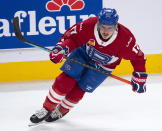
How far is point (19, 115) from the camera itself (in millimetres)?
3215

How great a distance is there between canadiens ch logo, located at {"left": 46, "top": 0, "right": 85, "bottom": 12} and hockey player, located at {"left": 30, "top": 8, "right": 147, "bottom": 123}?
98 cm

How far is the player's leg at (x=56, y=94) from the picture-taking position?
290 cm

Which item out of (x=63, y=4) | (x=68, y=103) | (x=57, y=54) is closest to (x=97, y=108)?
(x=68, y=103)

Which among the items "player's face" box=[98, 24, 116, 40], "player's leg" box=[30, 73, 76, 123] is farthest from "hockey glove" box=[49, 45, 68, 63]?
"player's face" box=[98, 24, 116, 40]

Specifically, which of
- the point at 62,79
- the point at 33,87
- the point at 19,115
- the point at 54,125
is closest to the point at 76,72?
the point at 62,79

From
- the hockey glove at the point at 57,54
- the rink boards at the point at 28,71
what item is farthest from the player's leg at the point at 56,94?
the rink boards at the point at 28,71

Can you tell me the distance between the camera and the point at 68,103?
3066mm

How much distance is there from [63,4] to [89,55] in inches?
41.7

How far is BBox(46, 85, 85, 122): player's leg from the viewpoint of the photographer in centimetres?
304

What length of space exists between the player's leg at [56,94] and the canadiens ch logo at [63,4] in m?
1.10

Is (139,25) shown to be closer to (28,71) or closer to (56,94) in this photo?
(28,71)

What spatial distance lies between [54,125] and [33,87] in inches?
34.7

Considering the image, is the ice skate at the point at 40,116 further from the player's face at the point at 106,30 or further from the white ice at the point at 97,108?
the player's face at the point at 106,30

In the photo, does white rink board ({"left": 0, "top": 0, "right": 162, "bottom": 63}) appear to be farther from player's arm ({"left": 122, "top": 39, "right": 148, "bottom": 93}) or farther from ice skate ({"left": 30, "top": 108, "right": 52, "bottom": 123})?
player's arm ({"left": 122, "top": 39, "right": 148, "bottom": 93})
